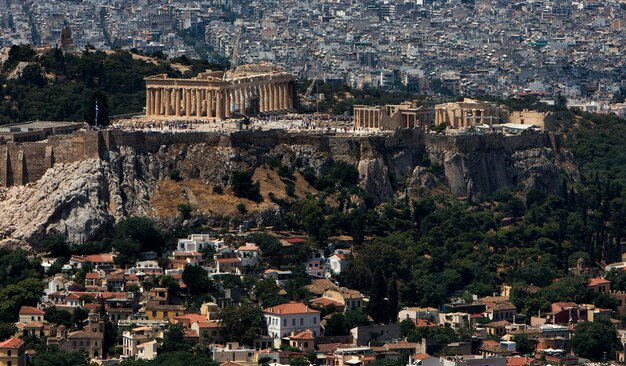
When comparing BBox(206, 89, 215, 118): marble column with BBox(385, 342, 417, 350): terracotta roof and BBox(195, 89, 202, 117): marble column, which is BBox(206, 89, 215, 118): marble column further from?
BBox(385, 342, 417, 350): terracotta roof

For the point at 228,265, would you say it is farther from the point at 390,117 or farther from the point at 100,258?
the point at 390,117

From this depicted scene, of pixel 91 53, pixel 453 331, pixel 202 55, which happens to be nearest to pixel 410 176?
pixel 453 331

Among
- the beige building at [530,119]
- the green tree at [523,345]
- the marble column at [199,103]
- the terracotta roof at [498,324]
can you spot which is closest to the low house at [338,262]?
the terracotta roof at [498,324]

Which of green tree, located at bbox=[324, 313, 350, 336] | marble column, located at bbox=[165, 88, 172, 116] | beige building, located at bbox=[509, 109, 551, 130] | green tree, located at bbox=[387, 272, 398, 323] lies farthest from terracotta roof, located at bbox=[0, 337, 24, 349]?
beige building, located at bbox=[509, 109, 551, 130]

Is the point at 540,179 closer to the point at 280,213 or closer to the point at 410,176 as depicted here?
the point at 410,176

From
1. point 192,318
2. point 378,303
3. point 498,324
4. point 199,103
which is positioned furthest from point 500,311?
point 199,103
